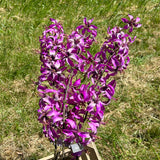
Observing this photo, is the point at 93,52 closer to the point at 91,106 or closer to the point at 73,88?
the point at 73,88

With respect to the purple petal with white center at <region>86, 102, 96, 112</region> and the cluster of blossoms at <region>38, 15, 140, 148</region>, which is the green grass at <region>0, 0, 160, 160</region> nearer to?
the cluster of blossoms at <region>38, 15, 140, 148</region>

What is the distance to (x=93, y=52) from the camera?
3.76 metres

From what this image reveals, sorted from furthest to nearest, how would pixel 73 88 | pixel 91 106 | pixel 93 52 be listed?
pixel 93 52, pixel 73 88, pixel 91 106

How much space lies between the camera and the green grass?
2582mm

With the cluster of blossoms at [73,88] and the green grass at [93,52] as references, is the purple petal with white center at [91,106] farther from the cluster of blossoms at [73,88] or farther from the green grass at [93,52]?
the green grass at [93,52]

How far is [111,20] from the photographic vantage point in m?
4.66

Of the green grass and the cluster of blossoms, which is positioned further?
the green grass

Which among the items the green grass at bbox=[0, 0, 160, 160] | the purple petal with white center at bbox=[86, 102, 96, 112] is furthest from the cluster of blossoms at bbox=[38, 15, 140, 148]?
the green grass at bbox=[0, 0, 160, 160]

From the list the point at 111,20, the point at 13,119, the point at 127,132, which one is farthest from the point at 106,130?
the point at 111,20

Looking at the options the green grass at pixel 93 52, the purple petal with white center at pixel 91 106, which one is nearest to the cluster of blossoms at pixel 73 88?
the purple petal with white center at pixel 91 106

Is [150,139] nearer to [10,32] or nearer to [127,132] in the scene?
[127,132]

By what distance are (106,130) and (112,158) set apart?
0.35m

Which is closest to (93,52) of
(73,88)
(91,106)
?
(73,88)

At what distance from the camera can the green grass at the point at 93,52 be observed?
258cm
